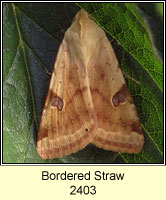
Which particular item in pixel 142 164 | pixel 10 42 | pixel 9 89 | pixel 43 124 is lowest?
pixel 142 164

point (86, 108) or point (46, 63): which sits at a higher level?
point (46, 63)

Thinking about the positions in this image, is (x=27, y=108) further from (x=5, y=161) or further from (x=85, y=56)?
(x=85, y=56)

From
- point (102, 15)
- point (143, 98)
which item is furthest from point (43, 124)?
point (102, 15)

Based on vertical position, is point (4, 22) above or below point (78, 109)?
above
